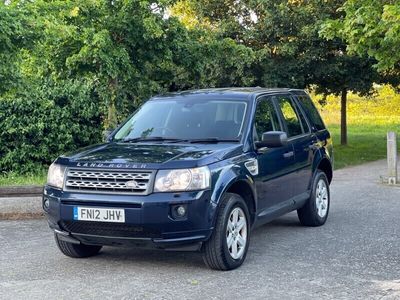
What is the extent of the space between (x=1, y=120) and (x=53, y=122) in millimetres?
1221

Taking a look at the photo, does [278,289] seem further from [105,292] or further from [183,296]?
[105,292]

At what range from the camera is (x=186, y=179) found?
5969mm

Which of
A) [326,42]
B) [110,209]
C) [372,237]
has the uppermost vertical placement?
[326,42]

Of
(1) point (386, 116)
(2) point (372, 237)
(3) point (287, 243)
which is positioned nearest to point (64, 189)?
(3) point (287, 243)

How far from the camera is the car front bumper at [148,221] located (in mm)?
5902

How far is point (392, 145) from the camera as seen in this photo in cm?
1308

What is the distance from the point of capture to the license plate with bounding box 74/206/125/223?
235 inches

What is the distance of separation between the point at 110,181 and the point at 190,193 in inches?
29.9

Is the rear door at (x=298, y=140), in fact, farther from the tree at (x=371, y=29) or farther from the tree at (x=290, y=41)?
the tree at (x=290, y=41)

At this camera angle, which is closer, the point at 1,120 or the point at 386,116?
the point at 1,120

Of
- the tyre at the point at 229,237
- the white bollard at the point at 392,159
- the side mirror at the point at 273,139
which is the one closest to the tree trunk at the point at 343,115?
the white bollard at the point at 392,159

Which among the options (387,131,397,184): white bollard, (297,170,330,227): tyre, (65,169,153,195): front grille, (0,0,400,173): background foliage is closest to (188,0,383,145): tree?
(0,0,400,173): background foliage

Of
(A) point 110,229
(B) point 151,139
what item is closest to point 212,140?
(B) point 151,139

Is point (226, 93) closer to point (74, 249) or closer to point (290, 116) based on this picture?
point (290, 116)
